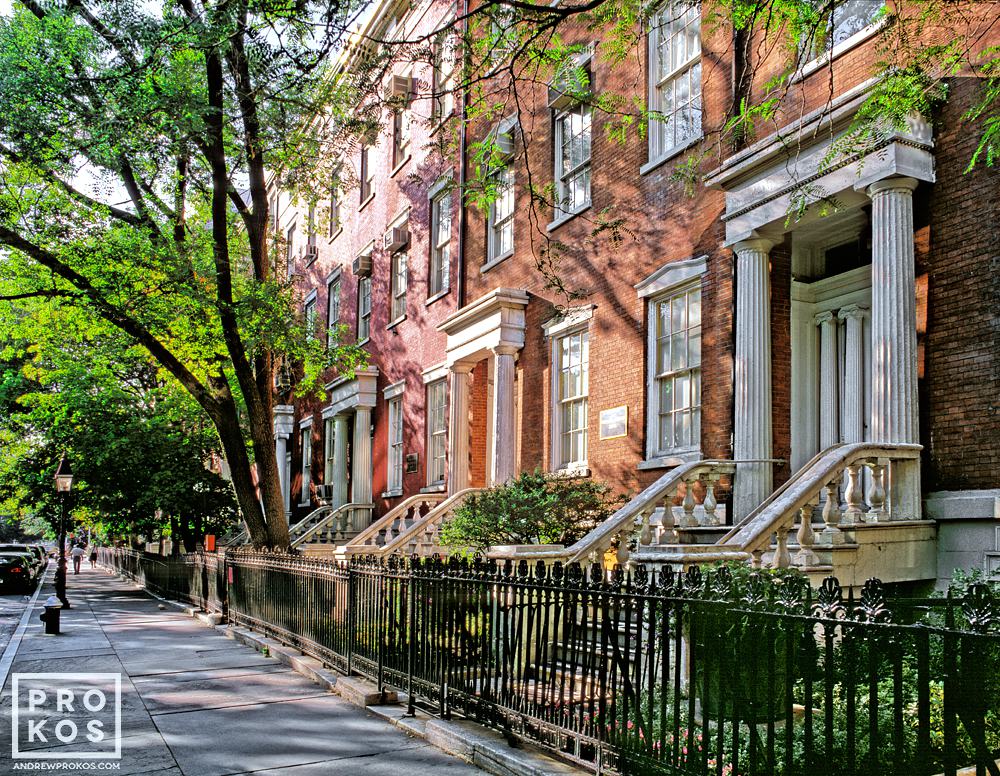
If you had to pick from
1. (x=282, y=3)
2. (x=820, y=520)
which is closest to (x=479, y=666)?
(x=820, y=520)

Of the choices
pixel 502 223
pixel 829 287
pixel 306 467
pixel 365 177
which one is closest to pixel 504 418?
pixel 502 223

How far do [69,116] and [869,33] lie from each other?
12456 millimetres

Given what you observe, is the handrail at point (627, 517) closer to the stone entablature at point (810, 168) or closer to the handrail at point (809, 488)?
the handrail at point (809, 488)

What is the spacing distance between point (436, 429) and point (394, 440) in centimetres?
282

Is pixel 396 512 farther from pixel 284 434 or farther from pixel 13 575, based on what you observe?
pixel 13 575

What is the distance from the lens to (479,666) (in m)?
7.48

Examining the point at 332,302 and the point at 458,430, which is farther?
the point at 332,302

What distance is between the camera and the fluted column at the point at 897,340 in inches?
352

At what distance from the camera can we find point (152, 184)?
19.2m

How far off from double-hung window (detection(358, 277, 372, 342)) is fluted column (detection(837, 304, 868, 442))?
1545 centimetres

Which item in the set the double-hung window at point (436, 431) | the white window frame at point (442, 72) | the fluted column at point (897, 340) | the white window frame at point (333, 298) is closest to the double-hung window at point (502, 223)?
the white window frame at point (442, 72)

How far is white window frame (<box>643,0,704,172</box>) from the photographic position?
12.6 m

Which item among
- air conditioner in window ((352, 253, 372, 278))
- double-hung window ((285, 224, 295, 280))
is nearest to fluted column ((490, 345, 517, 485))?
air conditioner in window ((352, 253, 372, 278))

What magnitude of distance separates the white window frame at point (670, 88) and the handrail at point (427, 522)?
6.90 metres
